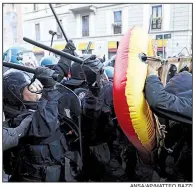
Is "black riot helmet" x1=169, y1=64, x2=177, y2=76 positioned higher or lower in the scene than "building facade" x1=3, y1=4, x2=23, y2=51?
lower

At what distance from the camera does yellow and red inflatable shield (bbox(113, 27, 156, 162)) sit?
133 cm

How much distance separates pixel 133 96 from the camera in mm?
1324

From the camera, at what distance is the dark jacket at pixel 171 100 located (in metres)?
1.25

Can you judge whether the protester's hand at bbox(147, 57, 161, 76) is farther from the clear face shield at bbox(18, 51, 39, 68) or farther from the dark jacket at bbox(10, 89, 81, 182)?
the clear face shield at bbox(18, 51, 39, 68)

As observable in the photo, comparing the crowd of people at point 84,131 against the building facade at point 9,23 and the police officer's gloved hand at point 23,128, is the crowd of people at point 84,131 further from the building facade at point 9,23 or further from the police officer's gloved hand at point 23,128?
the building facade at point 9,23

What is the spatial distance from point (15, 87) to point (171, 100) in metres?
0.97

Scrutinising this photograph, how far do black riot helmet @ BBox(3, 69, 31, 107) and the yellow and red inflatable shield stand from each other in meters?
0.62

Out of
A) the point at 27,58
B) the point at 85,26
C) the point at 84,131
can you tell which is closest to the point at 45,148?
the point at 84,131

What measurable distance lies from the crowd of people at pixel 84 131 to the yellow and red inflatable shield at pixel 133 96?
0.07m

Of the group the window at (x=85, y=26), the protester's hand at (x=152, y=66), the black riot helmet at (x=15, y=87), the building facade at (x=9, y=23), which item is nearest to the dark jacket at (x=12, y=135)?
the black riot helmet at (x=15, y=87)

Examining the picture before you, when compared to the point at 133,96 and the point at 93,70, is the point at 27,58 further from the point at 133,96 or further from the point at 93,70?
the point at 133,96

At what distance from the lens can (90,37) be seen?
300 inches

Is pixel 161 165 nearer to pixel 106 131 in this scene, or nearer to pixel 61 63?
pixel 106 131

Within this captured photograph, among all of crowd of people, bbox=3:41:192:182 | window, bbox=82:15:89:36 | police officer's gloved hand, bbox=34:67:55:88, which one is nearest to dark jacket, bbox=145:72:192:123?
crowd of people, bbox=3:41:192:182
